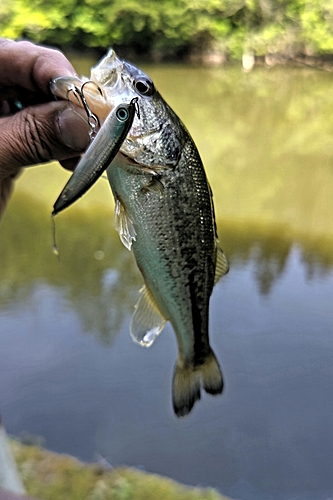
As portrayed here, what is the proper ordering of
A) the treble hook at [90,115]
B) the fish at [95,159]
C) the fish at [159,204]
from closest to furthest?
1. the fish at [95,159]
2. the treble hook at [90,115]
3. the fish at [159,204]

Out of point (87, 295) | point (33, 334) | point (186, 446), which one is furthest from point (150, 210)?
point (87, 295)

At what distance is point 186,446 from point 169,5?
71.4ft

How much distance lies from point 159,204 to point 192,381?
30.0 inches

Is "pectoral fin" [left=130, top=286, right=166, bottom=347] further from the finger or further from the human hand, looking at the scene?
the finger

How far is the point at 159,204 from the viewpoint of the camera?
59.0 inches

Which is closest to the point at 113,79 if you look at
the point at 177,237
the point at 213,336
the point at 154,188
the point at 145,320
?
the point at 154,188

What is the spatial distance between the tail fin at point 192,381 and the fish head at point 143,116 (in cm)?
82

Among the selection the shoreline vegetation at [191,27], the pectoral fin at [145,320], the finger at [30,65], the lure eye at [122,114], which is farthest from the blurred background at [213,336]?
the shoreline vegetation at [191,27]

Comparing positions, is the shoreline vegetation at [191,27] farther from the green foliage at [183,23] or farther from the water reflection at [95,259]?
the water reflection at [95,259]

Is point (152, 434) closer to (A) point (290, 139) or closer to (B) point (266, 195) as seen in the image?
(B) point (266, 195)

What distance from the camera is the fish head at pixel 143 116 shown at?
1.39m

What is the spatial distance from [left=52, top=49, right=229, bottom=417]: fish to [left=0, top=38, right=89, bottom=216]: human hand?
0.33 feet

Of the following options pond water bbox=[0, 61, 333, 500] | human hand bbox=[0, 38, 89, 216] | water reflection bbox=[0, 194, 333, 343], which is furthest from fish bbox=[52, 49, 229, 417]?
water reflection bbox=[0, 194, 333, 343]

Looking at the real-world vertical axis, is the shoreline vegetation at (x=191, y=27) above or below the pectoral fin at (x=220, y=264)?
below
